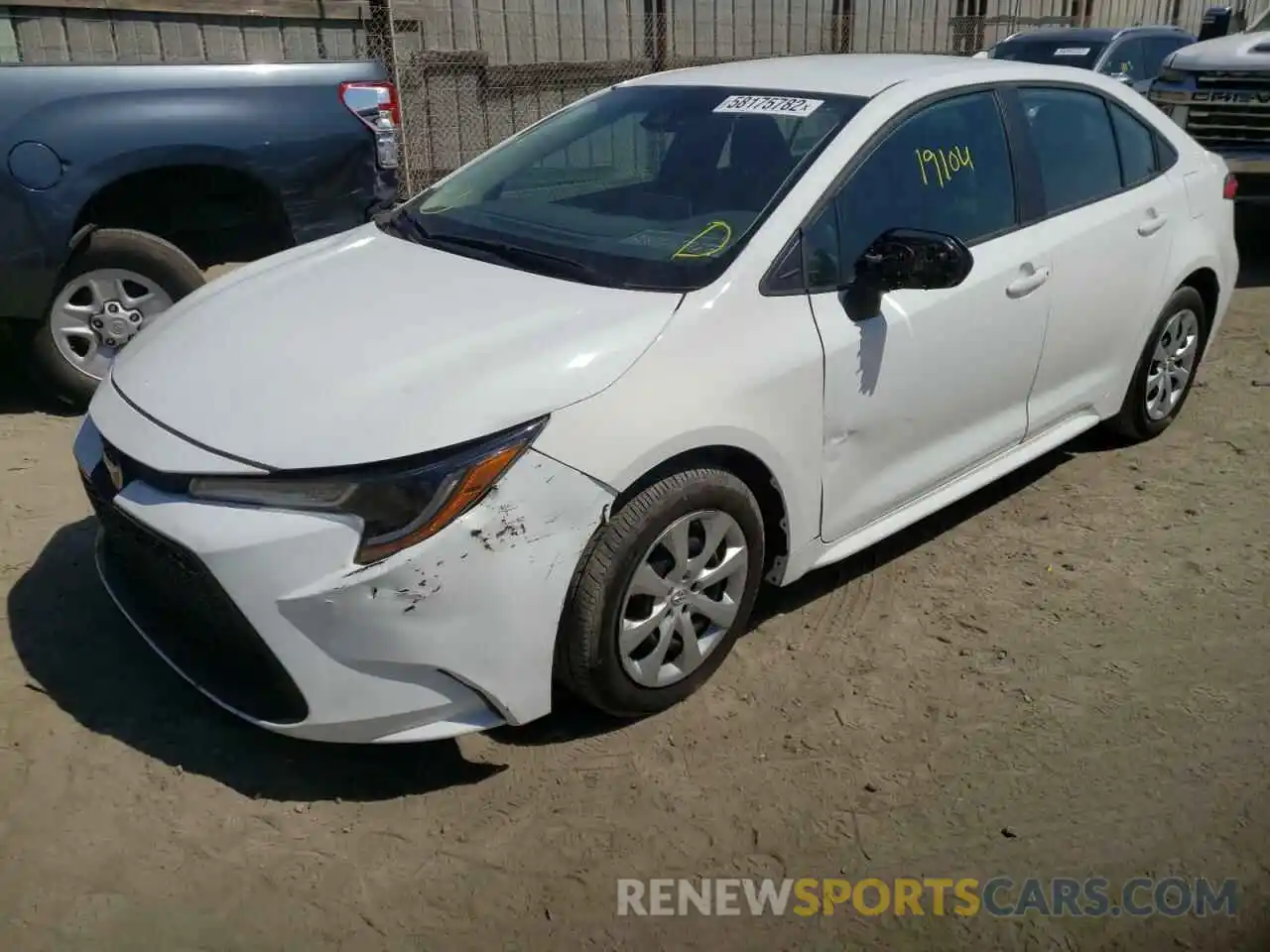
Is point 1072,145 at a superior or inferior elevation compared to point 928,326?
superior

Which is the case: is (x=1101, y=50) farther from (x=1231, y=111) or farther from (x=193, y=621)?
(x=193, y=621)

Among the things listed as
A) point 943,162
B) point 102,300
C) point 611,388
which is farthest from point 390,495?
point 102,300

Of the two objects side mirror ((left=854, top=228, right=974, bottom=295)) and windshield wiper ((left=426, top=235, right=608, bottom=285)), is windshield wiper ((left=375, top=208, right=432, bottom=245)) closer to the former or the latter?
windshield wiper ((left=426, top=235, right=608, bottom=285))

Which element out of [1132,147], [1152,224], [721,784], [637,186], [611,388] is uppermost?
[637,186]

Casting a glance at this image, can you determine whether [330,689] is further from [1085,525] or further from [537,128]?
[1085,525]

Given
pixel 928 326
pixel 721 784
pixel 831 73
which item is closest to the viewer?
pixel 721 784

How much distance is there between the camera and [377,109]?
5.60 meters

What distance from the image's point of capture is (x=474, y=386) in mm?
2701

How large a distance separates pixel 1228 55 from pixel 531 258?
287 inches

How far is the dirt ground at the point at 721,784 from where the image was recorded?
255 centimetres

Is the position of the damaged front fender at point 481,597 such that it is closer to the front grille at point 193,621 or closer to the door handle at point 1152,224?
the front grille at point 193,621

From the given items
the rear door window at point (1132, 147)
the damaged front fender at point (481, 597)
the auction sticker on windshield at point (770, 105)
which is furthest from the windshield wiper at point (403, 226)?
the rear door window at point (1132, 147)

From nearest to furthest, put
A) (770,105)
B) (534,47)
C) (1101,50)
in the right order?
(770,105), (534,47), (1101,50)

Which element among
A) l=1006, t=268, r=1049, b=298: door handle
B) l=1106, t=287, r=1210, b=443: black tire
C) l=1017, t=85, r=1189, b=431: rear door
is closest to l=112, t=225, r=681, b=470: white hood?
l=1006, t=268, r=1049, b=298: door handle
